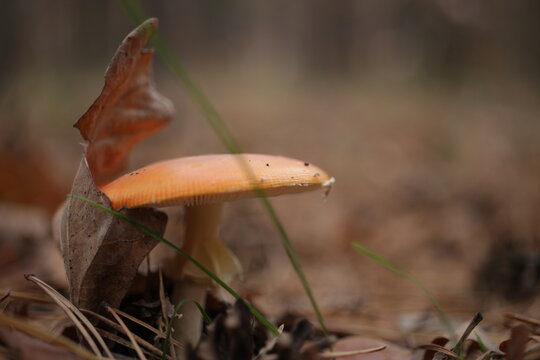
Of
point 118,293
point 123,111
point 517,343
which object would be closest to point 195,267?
point 118,293

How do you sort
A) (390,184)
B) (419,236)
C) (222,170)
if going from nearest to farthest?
(222,170) → (419,236) → (390,184)

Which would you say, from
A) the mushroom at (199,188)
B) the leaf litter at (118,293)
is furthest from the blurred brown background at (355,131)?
the leaf litter at (118,293)

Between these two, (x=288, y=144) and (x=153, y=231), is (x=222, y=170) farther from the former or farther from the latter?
(x=288, y=144)

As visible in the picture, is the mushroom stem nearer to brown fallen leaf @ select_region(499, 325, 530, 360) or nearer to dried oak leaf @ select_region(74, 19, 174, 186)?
dried oak leaf @ select_region(74, 19, 174, 186)

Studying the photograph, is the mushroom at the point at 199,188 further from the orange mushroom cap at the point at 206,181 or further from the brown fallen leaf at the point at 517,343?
the brown fallen leaf at the point at 517,343

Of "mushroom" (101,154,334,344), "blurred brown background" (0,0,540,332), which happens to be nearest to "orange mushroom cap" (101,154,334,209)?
"mushroom" (101,154,334,344)

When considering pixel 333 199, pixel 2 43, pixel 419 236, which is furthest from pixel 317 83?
pixel 419 236

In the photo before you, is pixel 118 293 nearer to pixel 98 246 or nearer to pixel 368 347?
pixel 98 246
